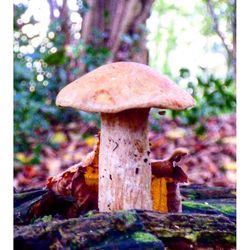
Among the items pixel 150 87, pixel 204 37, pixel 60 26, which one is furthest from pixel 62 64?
pixel 150 87

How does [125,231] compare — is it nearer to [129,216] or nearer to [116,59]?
[129,216]

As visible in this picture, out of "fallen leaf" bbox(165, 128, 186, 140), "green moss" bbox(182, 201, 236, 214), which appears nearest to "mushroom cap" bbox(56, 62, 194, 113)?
"green moss" bbox(182, 201, 236, 214)

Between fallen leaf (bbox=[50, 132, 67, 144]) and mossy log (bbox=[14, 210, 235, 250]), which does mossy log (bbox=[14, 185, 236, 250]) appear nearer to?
mossy log (bbox=[14, 210, 235, 250])

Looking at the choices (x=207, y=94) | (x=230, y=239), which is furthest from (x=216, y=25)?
(x=230, y=239)

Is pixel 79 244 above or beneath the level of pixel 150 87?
beneath
